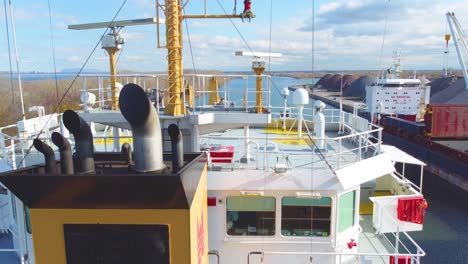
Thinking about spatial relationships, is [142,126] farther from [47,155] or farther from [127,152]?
[47,155]

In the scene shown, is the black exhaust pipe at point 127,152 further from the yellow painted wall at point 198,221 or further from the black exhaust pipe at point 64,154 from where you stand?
the yellow painted wall at point 198,221

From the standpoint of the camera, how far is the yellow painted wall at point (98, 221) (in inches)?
Answer: 149

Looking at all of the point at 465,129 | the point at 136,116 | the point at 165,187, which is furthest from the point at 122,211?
the point at 465,129

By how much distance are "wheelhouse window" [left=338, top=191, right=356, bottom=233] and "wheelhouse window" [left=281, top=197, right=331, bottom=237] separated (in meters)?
0.34

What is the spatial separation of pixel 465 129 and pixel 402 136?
5749 mm

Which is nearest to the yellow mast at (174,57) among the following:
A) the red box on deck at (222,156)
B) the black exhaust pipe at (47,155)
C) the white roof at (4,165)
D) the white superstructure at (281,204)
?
the white superstructure at (281,204)

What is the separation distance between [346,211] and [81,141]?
5.72m

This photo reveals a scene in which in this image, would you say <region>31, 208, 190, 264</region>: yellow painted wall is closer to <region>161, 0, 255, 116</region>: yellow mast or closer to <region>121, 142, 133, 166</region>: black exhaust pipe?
<region>121, 142, 133, 166</region>: black exhaust pipe

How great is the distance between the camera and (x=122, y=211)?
3.79 m

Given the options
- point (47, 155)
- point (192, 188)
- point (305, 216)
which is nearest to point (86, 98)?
point (47, 155)

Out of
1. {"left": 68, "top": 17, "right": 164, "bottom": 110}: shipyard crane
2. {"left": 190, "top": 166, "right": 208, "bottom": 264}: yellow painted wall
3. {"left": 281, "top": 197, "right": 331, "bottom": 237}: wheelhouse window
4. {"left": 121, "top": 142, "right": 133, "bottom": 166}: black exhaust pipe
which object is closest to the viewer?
{"left": 190, "top": 166, "right": 208, "bottom": 264}: yellow painted wall

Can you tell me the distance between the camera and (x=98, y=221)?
3805 millimetres

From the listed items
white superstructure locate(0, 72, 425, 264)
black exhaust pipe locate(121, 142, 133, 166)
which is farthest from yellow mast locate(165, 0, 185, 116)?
black exhaust pipe locate(121, 142, 133, 166)

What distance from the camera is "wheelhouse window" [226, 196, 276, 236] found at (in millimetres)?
→ 7180
